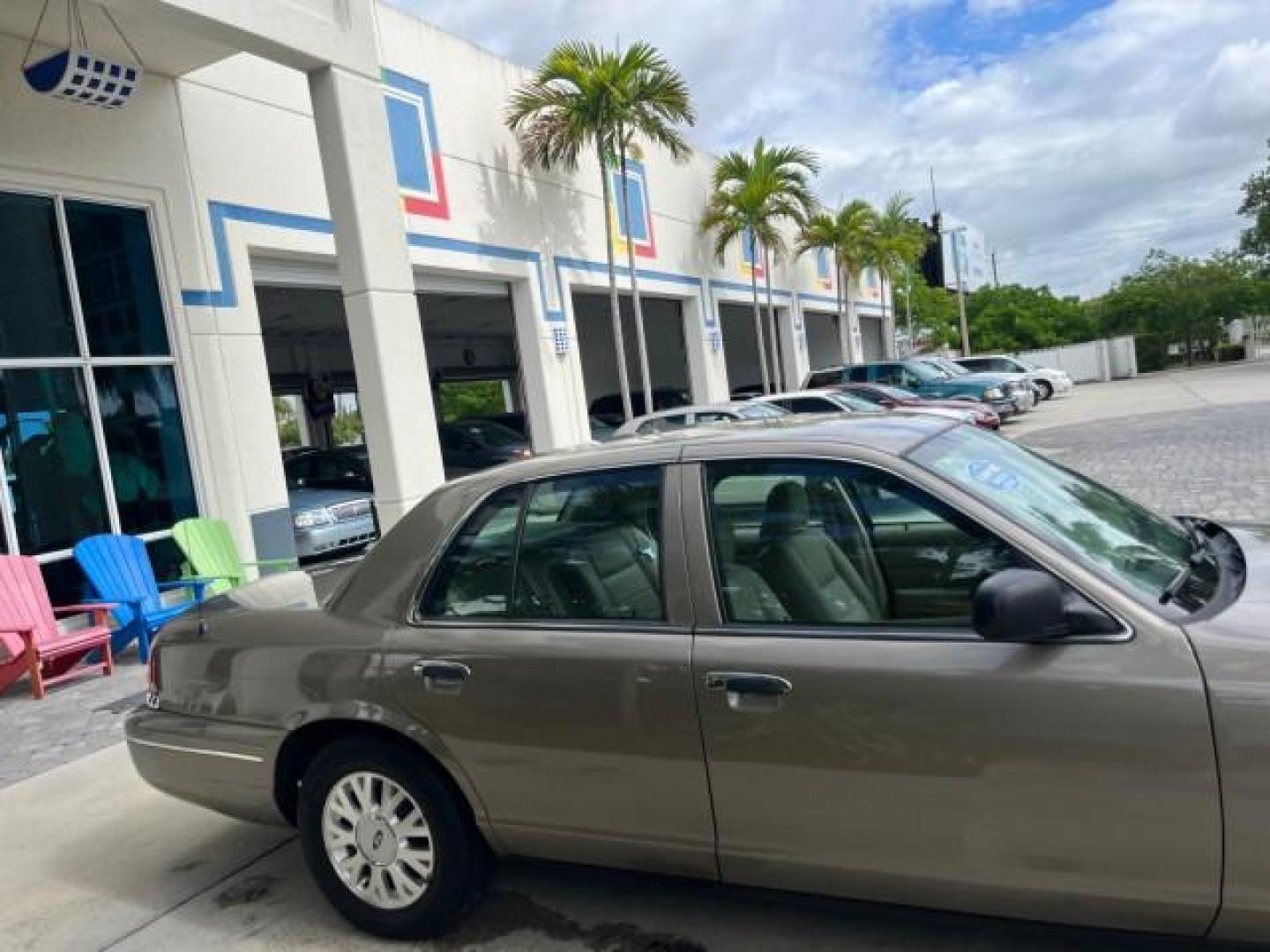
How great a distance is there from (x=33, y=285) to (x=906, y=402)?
46.8 ft

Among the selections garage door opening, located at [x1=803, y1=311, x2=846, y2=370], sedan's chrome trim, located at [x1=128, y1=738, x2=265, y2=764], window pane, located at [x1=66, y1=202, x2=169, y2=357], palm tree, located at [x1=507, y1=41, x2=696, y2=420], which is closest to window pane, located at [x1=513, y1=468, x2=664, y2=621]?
sedan's chrome trim, located at [x1=128, y1=738, x2=265, y2=764]

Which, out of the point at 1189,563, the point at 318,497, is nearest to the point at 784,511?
the point at 1189,563

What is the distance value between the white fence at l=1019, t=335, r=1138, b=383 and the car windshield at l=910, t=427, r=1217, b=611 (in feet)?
134

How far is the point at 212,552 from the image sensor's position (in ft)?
28.3

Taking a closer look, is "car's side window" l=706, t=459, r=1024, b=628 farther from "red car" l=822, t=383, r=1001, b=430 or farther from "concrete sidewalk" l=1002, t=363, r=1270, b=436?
"concrete sidewalk" l=1002, t=363, r=1270, b=436

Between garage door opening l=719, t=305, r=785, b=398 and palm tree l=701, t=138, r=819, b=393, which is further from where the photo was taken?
garage door opening l=719, t=305, r=785, b=398

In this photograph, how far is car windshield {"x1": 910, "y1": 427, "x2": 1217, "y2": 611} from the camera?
8.08 feet

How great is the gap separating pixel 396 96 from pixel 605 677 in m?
11.7

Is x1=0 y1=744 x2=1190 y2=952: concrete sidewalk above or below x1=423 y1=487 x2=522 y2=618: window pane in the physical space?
below

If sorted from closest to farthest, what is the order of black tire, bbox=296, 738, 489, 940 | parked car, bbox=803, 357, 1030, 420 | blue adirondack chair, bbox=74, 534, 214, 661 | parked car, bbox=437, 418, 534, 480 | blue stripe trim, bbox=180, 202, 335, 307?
black tire, bbox=296, 738, 489, 940
blue adirondack chair, bbox=74, 534, 214, 661
blue stripe trim, bbox=180, 202, 335, 307
parked car, bbox=437, 418, 534, 480
parked car, bbox=803, 357, 1030, 420

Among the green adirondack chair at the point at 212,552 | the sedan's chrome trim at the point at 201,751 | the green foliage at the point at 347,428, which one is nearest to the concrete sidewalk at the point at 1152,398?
the green adirondack chair at the point at 212,552

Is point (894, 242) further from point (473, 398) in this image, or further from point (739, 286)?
point (473, 398)

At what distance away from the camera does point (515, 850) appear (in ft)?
9.87

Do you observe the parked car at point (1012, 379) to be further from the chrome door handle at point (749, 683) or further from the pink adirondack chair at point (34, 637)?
the chrome door handle at point (749, 683)
